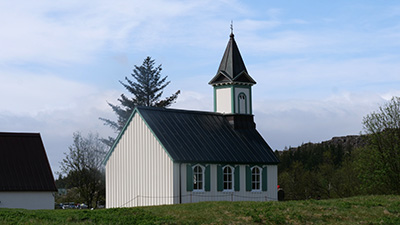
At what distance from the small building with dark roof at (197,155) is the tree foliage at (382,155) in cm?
926

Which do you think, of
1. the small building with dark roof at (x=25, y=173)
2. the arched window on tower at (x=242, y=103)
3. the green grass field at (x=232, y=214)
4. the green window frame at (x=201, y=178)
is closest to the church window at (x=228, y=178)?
the green window frame at (x=201, y=178)

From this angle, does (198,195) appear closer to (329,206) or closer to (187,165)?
(187,165)

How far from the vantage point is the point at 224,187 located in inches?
1563

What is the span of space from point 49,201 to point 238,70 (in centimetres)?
1592

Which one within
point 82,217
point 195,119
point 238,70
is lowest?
point 82,217

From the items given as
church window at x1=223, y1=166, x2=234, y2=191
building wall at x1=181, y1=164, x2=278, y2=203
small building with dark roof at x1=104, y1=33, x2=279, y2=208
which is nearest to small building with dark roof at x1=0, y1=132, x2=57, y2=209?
small building with dark roof at x1=104, y1=33, x2=279, y2=208

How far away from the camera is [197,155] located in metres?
38.1

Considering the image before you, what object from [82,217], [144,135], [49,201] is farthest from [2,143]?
[82,217]

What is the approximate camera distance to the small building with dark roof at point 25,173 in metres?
40.4

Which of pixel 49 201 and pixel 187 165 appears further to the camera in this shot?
pixel 49 201

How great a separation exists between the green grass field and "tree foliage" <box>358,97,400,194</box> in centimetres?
1682

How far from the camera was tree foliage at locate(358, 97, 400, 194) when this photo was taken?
154 feet

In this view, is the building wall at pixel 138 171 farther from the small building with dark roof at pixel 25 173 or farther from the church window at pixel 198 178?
the small building with dark roof at pixel 25 173

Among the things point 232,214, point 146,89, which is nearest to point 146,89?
point 146,89
